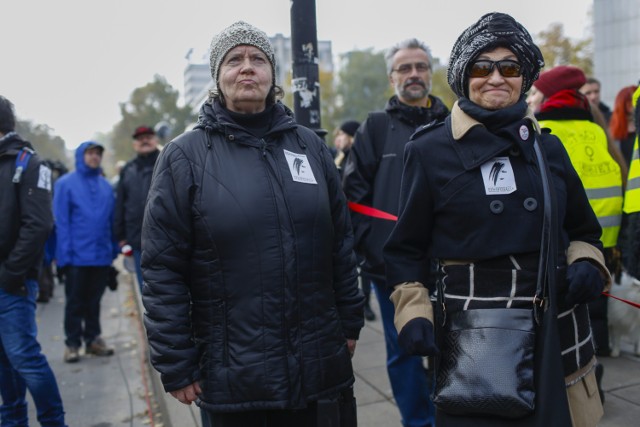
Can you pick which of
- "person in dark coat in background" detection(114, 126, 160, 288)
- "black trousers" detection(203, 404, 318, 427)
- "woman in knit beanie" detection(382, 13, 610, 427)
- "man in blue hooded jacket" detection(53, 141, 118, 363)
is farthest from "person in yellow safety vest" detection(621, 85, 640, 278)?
"man in blue hooded jacket" detection(53, 141, 118, 363)

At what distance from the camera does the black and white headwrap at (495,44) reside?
2068 mm

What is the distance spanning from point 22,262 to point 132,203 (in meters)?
2.83

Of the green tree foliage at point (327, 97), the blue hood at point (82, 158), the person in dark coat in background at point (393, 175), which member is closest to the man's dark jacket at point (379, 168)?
the person in dark coat in background at point (393, 175)

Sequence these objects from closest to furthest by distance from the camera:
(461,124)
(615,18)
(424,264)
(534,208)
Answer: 1. (534,208)
2. (461,124)
3. (424,264)
4. (615,18)

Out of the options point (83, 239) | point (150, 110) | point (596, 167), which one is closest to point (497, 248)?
point (596, 167)

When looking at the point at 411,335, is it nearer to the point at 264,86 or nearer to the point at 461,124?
the point at 461,124

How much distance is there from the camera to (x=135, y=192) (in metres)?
6.30

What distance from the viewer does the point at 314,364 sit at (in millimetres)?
2301

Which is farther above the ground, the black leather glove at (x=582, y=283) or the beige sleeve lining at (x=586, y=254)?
the beige sleeve lining at (x=586, y=254)

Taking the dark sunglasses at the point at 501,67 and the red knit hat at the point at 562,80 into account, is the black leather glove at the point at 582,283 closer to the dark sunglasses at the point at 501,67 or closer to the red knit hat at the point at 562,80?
the dark sunglasses at the point at 501,67

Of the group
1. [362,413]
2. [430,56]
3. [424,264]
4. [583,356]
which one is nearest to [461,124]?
[424,264]

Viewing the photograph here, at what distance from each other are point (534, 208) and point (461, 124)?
1.30 ft

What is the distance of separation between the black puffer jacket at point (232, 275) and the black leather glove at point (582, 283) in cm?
93

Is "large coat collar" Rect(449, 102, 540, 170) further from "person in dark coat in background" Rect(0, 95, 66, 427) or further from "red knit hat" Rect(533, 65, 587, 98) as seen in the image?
"person in dark coat in background" Rect(0, 95, 66, 427)
